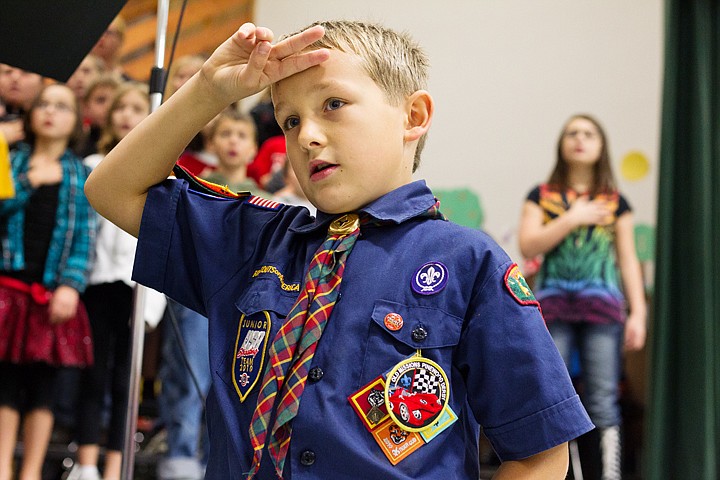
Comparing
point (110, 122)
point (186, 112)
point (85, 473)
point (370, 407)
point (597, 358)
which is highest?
point (110, 122)

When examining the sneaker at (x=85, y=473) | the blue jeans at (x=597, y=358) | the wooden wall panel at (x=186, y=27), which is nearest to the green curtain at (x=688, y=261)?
the blue jeans at (x=597, y=358)

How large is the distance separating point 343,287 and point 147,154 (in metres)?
0.30

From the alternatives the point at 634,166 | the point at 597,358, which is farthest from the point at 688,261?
the point at 634,166

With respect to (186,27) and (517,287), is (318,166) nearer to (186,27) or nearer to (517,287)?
(517,287)

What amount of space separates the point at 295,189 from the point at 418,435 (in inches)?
80.7

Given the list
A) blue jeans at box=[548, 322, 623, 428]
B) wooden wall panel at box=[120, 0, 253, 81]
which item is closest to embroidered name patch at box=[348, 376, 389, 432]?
blue jeans at box=[548, 322, 623, 428]

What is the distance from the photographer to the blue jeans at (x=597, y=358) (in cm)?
268

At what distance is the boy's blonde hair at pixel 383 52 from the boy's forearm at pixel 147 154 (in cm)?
15

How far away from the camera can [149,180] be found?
1.04 metres

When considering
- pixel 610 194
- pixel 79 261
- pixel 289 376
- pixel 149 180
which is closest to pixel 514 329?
pixel 289 376

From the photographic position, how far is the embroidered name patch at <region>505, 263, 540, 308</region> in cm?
92

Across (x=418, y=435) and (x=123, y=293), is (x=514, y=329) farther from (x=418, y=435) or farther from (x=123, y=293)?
(x=123, y=293)

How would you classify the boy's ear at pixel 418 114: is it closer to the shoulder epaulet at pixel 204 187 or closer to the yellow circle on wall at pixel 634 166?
the shoulder epaulet at pixel 204 187

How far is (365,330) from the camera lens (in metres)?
0.92
